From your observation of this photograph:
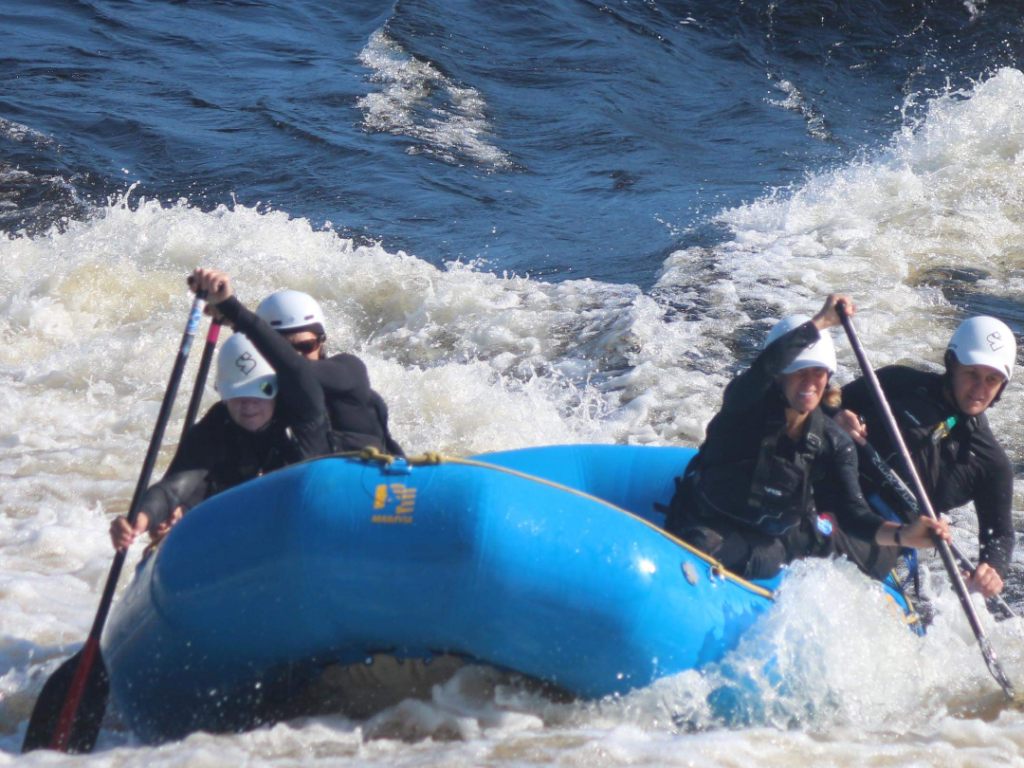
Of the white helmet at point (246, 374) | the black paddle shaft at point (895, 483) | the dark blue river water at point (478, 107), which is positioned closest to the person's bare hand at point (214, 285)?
the white helmet at point (246, 374)

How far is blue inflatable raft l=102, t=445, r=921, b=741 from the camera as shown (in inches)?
129

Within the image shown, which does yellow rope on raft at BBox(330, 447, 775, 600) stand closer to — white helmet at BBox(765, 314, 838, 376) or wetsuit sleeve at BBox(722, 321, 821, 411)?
wetsuit sleeve at BBox(722, 321, 821, 411)

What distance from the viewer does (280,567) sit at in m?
3.32

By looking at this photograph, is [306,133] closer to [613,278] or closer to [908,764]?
[613,278]

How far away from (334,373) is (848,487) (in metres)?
1.88

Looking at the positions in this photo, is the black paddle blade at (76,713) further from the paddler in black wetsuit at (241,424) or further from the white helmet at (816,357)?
the white helmet at (816,357)

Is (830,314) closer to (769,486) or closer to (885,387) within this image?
(769,486)

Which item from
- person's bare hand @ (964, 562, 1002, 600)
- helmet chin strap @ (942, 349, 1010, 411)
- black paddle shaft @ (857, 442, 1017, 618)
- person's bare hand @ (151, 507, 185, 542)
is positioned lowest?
person's bare hand @ (151, 507, 185, 542)

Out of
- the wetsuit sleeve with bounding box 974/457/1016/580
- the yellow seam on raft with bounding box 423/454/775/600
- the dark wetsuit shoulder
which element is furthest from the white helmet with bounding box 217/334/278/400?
the wetsuit sleeve with bounding box 974/457/1016/580

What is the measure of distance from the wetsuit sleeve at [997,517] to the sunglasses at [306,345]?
2557 mm

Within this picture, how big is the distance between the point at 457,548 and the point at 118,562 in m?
1.35

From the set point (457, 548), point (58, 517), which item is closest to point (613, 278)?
point (58, 517)

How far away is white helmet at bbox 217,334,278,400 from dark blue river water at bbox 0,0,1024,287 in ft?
17.3

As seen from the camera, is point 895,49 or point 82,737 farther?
point 895,49
